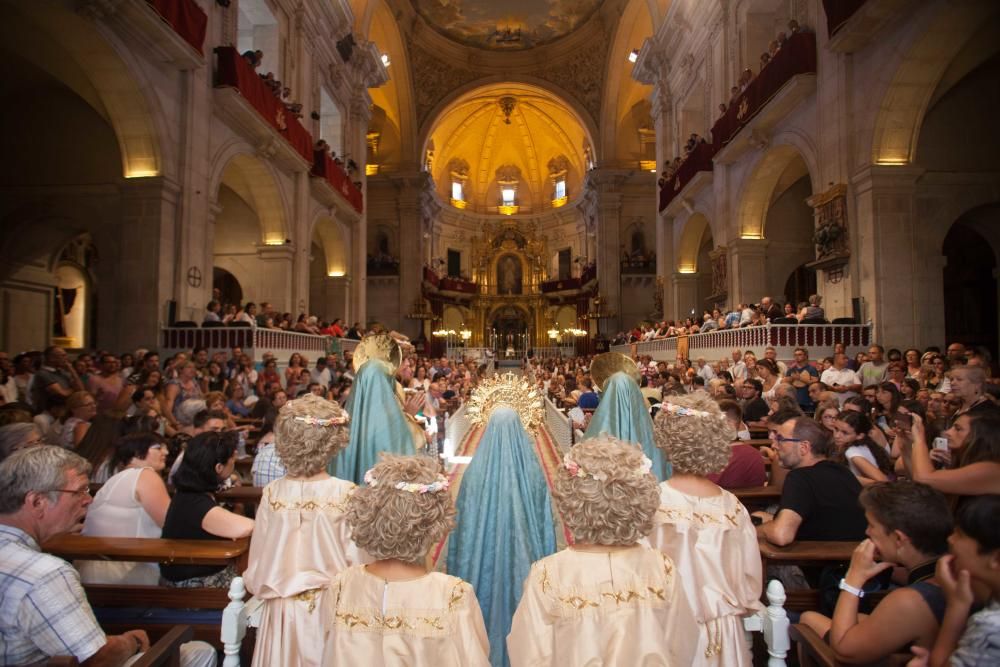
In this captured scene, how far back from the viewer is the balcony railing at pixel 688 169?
1583cm

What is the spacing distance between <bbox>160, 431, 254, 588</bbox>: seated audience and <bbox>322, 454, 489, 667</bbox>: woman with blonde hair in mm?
1143

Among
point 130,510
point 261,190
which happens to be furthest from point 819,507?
point 261,190

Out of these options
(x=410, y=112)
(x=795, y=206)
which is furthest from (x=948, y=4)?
(x=410, y=112)

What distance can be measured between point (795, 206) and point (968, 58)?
626 centimetres

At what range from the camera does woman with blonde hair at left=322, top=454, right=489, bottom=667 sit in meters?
1.57

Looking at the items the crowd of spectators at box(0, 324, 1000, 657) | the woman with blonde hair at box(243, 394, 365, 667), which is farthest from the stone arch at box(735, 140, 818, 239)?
the woman with blonde hair at box(243, 394, 365, 667)

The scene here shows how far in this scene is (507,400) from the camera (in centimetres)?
323

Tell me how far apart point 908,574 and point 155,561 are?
9.01 ft

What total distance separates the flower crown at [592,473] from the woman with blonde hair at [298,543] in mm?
1021

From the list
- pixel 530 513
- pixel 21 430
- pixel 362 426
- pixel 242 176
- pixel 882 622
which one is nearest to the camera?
pixel 882 622

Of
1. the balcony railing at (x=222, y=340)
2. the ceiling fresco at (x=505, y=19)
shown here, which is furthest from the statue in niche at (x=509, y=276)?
the balcony railing at (x=222, y=340)

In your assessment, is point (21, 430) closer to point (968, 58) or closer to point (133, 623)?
point (133, 623)

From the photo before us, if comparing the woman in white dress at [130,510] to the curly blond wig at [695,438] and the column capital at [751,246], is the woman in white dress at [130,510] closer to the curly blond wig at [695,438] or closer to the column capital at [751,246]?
the curly blond wig at [695,438]

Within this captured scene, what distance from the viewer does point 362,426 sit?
365cm
